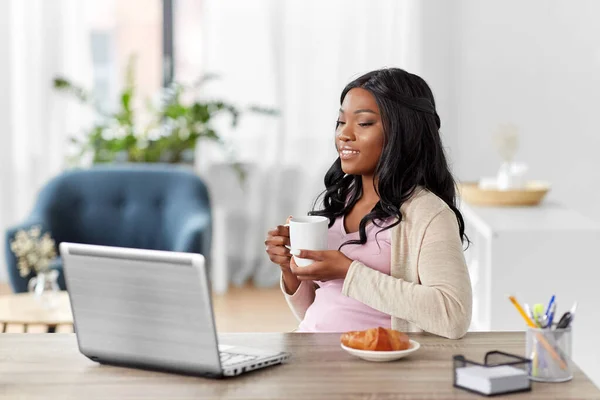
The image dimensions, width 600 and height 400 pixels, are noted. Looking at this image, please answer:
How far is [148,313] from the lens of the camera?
1.54 meters

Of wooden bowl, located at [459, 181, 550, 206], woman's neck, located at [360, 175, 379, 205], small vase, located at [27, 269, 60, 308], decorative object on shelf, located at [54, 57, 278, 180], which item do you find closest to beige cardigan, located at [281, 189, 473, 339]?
woman's neck, located at [360, 175, 379, 205]

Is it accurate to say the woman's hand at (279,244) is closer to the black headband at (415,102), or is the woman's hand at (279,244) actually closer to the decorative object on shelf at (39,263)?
the black headband at (415,102)

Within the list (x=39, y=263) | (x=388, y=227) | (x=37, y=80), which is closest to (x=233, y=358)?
(x=388, y=227)

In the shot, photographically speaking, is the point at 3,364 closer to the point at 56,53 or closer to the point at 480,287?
the point at 480,287

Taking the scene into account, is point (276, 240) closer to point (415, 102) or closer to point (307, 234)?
point (307, 234)

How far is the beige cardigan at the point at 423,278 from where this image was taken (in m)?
1.74

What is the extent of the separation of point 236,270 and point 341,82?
1.24 meters

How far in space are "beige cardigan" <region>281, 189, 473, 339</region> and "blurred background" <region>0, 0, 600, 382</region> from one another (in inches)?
127

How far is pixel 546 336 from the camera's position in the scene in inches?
59.4

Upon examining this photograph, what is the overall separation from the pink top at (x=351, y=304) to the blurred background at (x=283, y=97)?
3.13m

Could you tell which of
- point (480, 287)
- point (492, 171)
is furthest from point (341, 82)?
point (480, 287)

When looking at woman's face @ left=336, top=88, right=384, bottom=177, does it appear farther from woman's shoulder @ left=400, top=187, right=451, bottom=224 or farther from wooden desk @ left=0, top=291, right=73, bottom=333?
wooden desk @ left=0, top=291, right=73, bottom=333

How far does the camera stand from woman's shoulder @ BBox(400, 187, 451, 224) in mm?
1854

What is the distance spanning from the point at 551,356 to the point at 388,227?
1.61 feet
